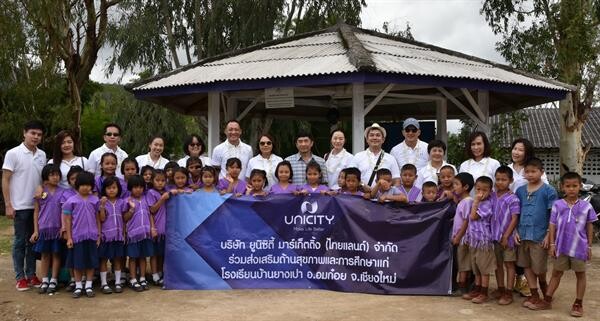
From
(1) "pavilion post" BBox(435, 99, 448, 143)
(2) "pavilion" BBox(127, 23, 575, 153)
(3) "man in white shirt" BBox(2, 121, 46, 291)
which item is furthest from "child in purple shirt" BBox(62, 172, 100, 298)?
(1) "pavilion post" BBox(435, 99, 448, 143)

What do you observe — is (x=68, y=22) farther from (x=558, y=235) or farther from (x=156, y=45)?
(x=558, y=235)

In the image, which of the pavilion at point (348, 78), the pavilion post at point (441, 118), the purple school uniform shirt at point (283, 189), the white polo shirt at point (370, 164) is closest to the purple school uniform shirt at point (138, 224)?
the purple school uniform shirt at point (283, 189)

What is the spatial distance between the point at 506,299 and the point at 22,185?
5.19 m

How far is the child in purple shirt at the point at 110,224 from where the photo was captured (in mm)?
5797

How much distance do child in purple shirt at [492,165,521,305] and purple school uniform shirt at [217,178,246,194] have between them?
107 inches

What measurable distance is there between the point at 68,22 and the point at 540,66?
44.5 ft

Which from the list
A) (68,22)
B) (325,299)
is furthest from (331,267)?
(68,22)

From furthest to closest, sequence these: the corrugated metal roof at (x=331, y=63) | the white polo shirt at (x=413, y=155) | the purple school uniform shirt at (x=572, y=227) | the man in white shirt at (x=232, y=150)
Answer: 1. the corrugated metal roof at (x=331, y=63)
2. the man in white shirt at (x=232, y=150)
3. the white polo shirt at (x=413, y=155)
4. the purple school uniform shirt at (x=572, y=227)

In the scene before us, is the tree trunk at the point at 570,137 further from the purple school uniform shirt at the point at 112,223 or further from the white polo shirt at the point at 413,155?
the purple school uniform shirt at the point at 112,223

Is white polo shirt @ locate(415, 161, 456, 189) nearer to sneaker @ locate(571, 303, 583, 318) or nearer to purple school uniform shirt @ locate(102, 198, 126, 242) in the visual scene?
sneaker @ locate(571, 303, 583, 318)

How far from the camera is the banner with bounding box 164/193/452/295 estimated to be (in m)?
5.78

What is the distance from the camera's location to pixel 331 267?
595 centimetres

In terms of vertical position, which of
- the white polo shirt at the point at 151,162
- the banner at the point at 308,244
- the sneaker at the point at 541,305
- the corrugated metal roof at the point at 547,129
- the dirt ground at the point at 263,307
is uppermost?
the corrugated metal roof at the point at 547,129

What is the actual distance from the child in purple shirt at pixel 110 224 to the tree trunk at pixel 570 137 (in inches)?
583
